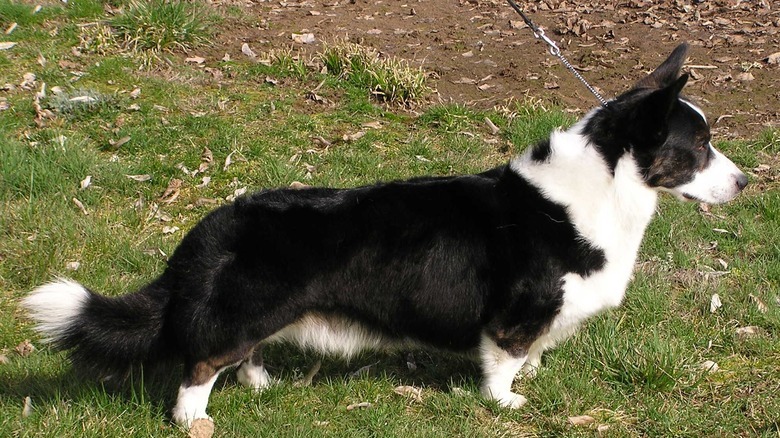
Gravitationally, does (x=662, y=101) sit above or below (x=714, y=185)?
above

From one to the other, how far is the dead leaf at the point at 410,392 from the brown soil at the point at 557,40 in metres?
3.58

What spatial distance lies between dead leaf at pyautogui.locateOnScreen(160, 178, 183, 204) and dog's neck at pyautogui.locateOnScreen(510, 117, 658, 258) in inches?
118

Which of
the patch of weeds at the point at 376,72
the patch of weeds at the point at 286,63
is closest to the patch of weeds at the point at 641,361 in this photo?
the patch of weeds at the point at 376,72

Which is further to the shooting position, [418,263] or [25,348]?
[25,348]

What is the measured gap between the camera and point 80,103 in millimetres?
6516

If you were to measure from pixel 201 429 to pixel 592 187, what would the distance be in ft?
6.78

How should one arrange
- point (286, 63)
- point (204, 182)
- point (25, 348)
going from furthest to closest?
point (286, 63) → point (204, 182) → point (25, 348)

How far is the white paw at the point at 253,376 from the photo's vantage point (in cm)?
380

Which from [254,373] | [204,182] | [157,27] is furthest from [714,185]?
[157,27]

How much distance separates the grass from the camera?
363 centimetres

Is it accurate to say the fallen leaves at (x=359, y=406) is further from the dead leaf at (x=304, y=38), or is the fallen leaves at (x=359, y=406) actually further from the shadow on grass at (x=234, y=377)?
the dead leaf at (x=304, y=38)

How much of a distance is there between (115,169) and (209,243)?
270 centimetres

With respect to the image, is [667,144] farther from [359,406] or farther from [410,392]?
[359,406]

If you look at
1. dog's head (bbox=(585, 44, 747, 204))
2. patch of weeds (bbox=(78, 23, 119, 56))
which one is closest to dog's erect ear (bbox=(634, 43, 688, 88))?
dog's head (bbox=(585, 44, 747, 204))
